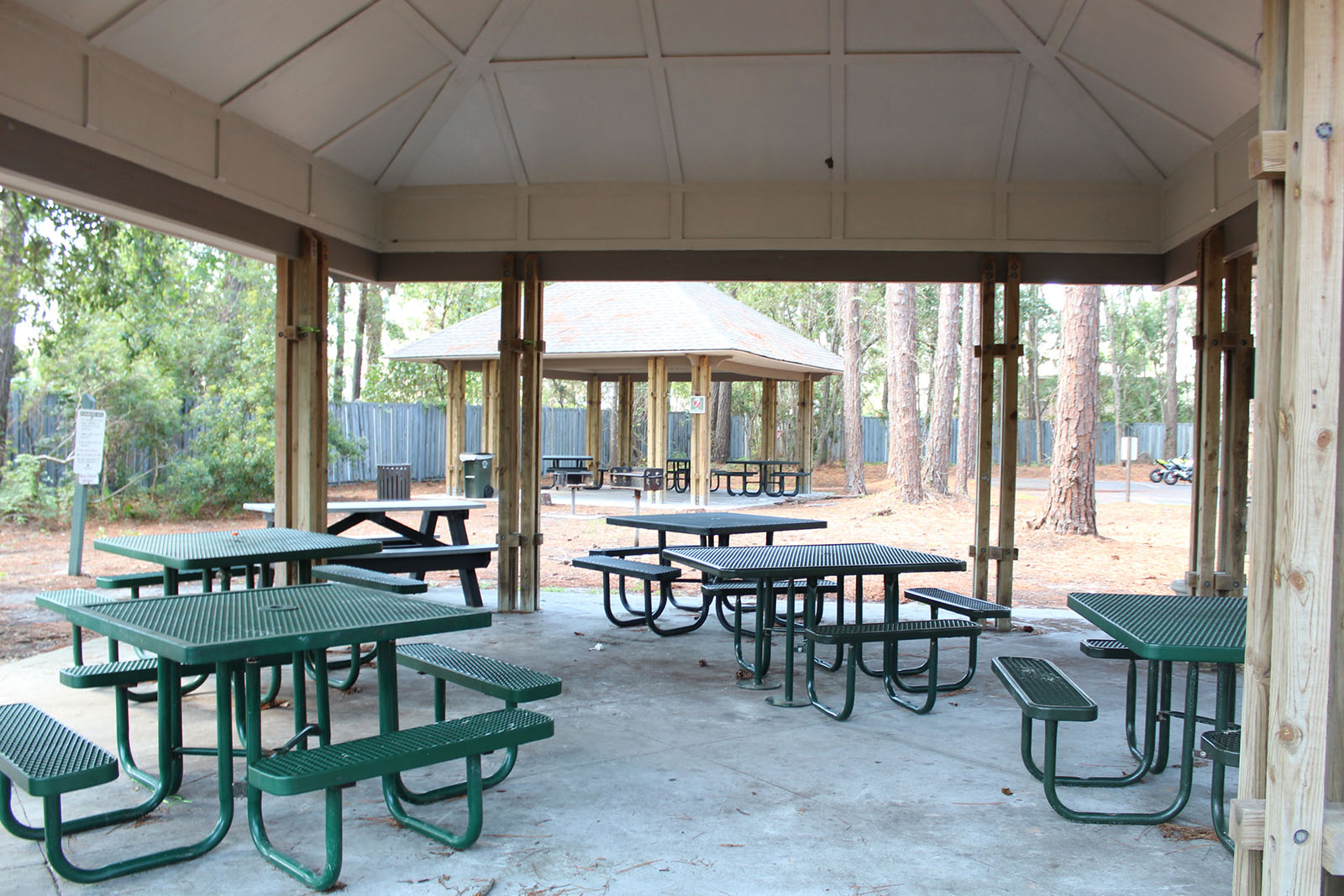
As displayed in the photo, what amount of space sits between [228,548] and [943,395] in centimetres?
1752

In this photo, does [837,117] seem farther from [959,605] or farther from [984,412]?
[959,605]

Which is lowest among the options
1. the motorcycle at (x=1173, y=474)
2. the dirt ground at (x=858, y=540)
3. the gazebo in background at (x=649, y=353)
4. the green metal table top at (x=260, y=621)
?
the dirt ground at (x=858, y=540)

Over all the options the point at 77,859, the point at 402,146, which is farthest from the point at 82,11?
the point at 77,859

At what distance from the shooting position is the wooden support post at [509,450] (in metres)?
8.11

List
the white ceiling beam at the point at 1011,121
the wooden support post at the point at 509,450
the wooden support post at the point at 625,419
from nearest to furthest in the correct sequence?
the white ceiling beam at the point at 1011,121
the wooden support post at the point at 509,450
the wooden support post at the point at 625,419

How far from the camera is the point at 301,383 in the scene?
6.74m

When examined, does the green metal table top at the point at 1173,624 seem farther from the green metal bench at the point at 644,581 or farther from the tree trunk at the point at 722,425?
the tree trunk at the point at 722,425

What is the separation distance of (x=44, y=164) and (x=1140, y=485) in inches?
1130

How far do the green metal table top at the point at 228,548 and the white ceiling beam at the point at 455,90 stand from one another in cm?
314

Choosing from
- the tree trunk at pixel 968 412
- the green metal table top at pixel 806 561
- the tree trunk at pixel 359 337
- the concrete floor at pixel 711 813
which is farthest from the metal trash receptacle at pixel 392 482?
the tree trunk at pixel 359 337

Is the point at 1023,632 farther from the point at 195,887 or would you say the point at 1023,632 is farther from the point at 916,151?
the point at 195,887

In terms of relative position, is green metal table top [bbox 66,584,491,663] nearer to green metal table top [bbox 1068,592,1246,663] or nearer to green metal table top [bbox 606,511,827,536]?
green metal table top [bbox 1068,592,1246,663]

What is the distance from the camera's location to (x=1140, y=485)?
28328 mm

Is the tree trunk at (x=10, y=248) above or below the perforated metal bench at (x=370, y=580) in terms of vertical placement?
above
